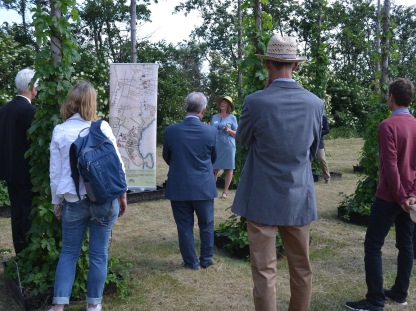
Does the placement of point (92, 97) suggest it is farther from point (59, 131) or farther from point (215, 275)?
point (215, 275)

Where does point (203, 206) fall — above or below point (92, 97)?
below

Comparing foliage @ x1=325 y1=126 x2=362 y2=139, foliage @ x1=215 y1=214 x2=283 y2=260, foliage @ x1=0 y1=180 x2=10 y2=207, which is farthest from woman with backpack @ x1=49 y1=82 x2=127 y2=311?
foliage @ x1=325 y1=126 x2=362 y2=139

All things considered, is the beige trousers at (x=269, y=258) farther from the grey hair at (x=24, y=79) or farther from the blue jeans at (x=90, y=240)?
the grey hair at (x=24, y=79)

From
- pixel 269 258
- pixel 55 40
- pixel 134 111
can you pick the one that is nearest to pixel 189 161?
pixel 55 40

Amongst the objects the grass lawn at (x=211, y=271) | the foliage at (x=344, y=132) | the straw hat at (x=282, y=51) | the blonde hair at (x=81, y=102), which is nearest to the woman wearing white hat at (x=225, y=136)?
the grass lawn at (x=211, y=271)

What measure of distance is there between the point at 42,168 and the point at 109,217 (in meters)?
1.04

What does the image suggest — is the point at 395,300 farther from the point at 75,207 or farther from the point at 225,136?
the point at 225,136

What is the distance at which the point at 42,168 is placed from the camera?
4.33m

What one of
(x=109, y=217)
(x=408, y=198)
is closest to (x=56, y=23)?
(x=109, y=217)

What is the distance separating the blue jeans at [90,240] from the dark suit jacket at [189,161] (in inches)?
56.5

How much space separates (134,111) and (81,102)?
5094mm

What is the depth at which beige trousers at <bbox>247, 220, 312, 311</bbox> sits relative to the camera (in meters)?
3.16

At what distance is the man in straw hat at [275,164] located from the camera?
3145 millimetres

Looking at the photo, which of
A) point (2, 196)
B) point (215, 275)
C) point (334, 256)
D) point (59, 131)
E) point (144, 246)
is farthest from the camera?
point (2, 196)
